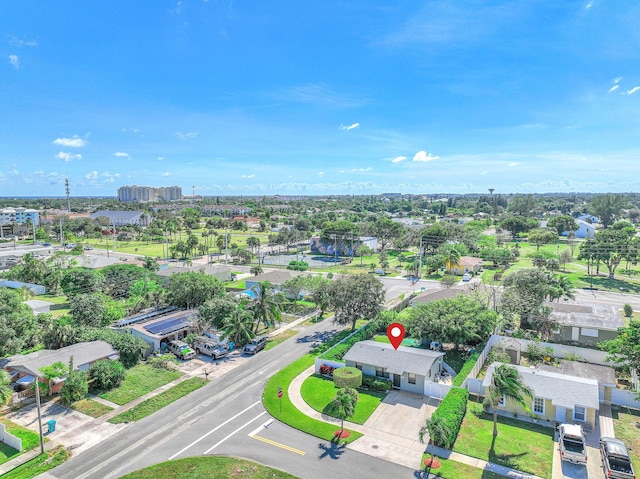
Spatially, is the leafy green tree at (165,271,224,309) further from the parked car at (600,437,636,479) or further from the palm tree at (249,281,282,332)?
the parked car at (600,437,636,479)

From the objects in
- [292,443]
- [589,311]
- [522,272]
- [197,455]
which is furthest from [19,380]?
[589,311]

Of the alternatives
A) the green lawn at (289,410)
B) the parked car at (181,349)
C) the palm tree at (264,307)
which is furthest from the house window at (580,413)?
the parked car at (181,349)

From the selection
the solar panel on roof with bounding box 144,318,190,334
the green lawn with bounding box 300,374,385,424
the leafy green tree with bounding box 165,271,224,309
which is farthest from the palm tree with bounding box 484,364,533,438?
the leafy green tree with bounding box 165,271,224,309

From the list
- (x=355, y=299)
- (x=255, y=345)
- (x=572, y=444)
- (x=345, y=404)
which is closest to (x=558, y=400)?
(x=572, y=444)

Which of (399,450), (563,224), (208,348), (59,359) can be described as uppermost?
(563,224)

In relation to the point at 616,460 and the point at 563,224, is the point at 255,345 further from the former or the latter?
the point at 563,224

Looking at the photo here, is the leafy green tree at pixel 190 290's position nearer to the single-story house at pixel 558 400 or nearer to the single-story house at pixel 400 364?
the single-story house at pixel 400 364
